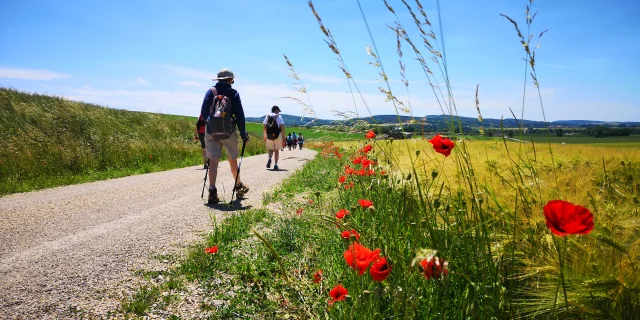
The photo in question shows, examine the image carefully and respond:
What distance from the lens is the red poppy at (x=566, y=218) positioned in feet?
3.17

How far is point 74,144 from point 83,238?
1129 cm

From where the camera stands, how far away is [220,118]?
20.6ft

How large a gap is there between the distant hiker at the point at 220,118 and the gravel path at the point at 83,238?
2.53 ft

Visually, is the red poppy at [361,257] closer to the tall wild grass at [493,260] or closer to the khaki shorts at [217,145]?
the tall wild grass at [493,260]

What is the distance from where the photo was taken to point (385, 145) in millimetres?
3754

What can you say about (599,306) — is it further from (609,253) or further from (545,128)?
(545,128)

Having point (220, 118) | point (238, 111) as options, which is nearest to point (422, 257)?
point (220, 118)

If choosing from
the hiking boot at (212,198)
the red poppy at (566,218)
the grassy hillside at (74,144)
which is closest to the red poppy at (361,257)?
the red poppy at (566,218)

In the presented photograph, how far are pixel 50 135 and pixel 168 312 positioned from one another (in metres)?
17.7

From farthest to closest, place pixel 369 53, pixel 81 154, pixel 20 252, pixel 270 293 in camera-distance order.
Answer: pixel 81 154, pixel 20 252, pixel 270 293, pixel 369 53

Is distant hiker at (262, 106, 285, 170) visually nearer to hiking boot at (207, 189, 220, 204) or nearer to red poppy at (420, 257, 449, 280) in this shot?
hiking boot at (207, 189, 220, 204)

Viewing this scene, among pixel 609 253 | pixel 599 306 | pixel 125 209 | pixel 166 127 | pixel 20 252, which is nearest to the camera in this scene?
pixel 599 306

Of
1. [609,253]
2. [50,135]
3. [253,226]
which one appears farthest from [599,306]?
[50,135]

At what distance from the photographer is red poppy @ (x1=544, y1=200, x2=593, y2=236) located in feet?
3.17
